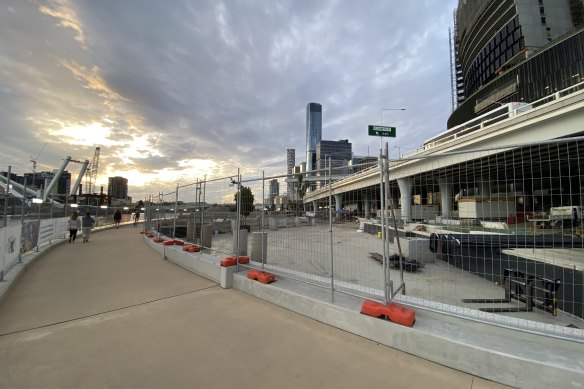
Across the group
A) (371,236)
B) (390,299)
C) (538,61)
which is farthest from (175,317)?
(538,61)

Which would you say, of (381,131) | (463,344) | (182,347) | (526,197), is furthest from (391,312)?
(526,197)

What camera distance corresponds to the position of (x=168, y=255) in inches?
342

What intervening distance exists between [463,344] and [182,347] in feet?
10.9

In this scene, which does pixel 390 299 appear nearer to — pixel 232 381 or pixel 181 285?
pixel 232 381

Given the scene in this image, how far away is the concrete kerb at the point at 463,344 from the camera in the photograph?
2.49m

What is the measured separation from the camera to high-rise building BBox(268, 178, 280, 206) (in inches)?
233

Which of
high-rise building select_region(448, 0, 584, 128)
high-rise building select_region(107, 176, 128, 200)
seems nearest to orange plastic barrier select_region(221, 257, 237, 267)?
high-rise building select_region(448, 0, 584, 128)

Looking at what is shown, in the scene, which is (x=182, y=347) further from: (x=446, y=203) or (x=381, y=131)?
(x=446, y=203)

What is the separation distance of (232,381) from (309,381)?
0.80 m

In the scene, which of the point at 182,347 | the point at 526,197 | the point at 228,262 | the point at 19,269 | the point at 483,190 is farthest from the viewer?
the point at 526,197

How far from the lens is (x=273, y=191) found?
20.1 feet

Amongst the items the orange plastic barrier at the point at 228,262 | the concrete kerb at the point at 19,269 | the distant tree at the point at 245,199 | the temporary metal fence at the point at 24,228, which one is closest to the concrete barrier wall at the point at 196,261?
the orange plastic barrier at the point at 228,262

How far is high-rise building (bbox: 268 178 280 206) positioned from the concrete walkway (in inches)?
85.3

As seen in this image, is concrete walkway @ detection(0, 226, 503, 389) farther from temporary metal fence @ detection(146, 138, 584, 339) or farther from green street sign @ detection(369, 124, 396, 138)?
green street sign @ detection(369, 124, 396, 138)
